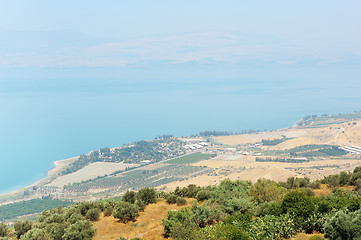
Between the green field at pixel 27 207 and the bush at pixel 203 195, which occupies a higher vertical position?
the bush at pixel 203 195

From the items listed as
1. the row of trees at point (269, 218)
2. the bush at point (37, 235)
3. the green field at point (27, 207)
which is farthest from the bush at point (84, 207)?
the green field at point (27, 207)

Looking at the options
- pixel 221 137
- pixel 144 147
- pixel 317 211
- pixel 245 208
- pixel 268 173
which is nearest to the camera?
pixel 317 211

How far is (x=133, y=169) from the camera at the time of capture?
7556 centimetres

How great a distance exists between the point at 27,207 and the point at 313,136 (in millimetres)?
80552

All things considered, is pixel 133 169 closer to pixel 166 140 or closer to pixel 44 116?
pixel 166 140

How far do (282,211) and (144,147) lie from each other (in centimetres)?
8161

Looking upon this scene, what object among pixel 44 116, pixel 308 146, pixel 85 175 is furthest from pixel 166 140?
pixel 44 116

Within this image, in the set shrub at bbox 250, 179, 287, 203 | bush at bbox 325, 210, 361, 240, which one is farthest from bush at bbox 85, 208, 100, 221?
bush at bbox 325, 210, 361, 240

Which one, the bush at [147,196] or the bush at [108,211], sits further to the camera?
the bush at [147,196]

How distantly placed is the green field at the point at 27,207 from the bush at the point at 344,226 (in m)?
48.6

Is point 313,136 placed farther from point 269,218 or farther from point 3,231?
point 3,231

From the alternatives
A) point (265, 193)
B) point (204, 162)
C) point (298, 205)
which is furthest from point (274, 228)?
point (204, 162)

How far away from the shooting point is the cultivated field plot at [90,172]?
7022 cm

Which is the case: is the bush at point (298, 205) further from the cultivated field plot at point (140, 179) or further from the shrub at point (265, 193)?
the cultivated field plot at point (140, 179)
